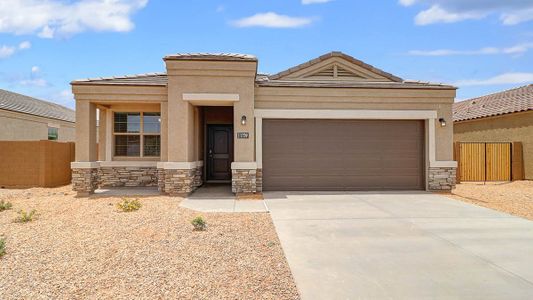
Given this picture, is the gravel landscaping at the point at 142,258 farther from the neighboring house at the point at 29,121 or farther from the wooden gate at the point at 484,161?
the neighboring house at the point at 29,121

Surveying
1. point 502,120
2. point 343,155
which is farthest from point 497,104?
point 343,155

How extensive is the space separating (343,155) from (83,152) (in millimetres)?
8560

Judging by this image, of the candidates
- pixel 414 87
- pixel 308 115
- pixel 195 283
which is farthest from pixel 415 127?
pixel 195 283

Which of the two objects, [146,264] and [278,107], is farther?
[278,107]

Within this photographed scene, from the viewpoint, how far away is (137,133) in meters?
12.5

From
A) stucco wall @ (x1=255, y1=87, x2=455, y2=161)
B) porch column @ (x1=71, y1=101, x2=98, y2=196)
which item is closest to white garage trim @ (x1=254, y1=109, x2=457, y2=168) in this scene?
stucco wall @ (x1=255, y1=87, x2=455, y2=161)

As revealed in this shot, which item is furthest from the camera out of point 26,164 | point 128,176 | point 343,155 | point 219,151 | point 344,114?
point 219,151

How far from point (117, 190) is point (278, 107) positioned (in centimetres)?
631

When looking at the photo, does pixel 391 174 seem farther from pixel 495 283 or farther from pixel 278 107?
pixel 495 283

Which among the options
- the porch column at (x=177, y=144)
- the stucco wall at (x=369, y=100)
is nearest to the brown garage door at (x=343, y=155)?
the stucco wall at (x=369, y=100)

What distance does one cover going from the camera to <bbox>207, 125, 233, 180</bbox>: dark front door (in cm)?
1387

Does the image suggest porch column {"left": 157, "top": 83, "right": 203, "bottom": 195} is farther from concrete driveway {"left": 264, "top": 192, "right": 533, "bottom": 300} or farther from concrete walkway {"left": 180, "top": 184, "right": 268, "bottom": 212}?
concrete driveway {"left": 264, "top": 192, "right": 533, "bottom": 300}

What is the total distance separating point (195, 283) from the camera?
3.87 meters

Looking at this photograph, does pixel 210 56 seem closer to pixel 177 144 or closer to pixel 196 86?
pixel 196 86
